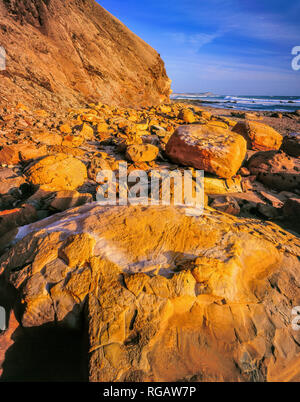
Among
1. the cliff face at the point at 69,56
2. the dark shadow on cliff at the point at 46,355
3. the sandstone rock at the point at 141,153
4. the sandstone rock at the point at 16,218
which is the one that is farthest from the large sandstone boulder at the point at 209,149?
the cliff face at the point at 69,56

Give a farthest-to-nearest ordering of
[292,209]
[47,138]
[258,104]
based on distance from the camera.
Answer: [258,104], [47,138], [292,209]

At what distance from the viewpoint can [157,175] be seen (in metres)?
3.40

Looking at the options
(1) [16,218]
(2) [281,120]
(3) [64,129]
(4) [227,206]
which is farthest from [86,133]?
(2) [281,120]

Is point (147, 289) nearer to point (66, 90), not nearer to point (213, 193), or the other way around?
point (213, 193)

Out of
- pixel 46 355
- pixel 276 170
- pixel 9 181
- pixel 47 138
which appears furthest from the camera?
pixel 47 138

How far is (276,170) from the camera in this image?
421cm

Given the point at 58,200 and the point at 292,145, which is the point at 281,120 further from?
the point at 58,200

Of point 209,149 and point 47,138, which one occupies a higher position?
point 47,138

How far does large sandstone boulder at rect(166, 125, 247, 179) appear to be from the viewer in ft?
11.5

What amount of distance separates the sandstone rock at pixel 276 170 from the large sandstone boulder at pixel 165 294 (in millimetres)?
2796

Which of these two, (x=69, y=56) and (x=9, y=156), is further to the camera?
(x=69, y=56)

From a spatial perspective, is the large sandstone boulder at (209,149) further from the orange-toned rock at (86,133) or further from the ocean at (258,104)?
the ocean at (258,104)

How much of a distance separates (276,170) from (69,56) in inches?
366

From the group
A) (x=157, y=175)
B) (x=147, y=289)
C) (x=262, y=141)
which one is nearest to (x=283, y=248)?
(x=147, y=289)
